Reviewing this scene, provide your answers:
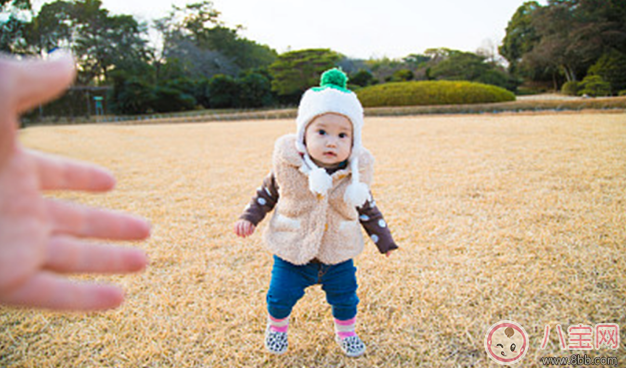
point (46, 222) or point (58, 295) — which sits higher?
point (46, 222)

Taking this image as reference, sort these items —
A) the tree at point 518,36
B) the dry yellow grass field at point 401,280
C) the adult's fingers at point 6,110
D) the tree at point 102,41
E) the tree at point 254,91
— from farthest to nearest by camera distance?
the tree at point 518,36
the tree at point 102,41
the tree at point 254,91
the dry yellow grass field at point 401,280
the adult's fingers at point 6,110

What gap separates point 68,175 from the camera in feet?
1.97

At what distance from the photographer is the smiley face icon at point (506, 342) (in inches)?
59.0

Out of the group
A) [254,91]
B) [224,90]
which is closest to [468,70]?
[254,91]

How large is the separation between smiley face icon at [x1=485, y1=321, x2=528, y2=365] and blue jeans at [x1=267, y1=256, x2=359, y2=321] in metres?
0.57

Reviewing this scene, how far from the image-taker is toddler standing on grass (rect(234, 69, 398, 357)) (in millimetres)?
1497

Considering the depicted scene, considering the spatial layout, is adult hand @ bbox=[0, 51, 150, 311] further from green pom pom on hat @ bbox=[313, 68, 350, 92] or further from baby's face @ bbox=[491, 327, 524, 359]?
baby's face @ bbox=[491, 327, 524, 359]

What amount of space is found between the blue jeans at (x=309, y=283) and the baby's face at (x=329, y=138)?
43 centimetres

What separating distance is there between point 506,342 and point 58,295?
161cm

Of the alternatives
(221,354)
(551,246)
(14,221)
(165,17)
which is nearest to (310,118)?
(221,354)

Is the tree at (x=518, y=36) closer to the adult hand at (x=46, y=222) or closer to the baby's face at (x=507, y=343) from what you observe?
the baby's face at (x=507, y=343)

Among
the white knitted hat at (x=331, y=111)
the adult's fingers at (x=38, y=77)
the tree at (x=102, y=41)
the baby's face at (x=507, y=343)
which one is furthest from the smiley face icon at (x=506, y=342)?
the tree at (x=102, y=41)

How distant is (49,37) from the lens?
725 inches

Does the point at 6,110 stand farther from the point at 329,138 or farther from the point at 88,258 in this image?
the point at 329,138
